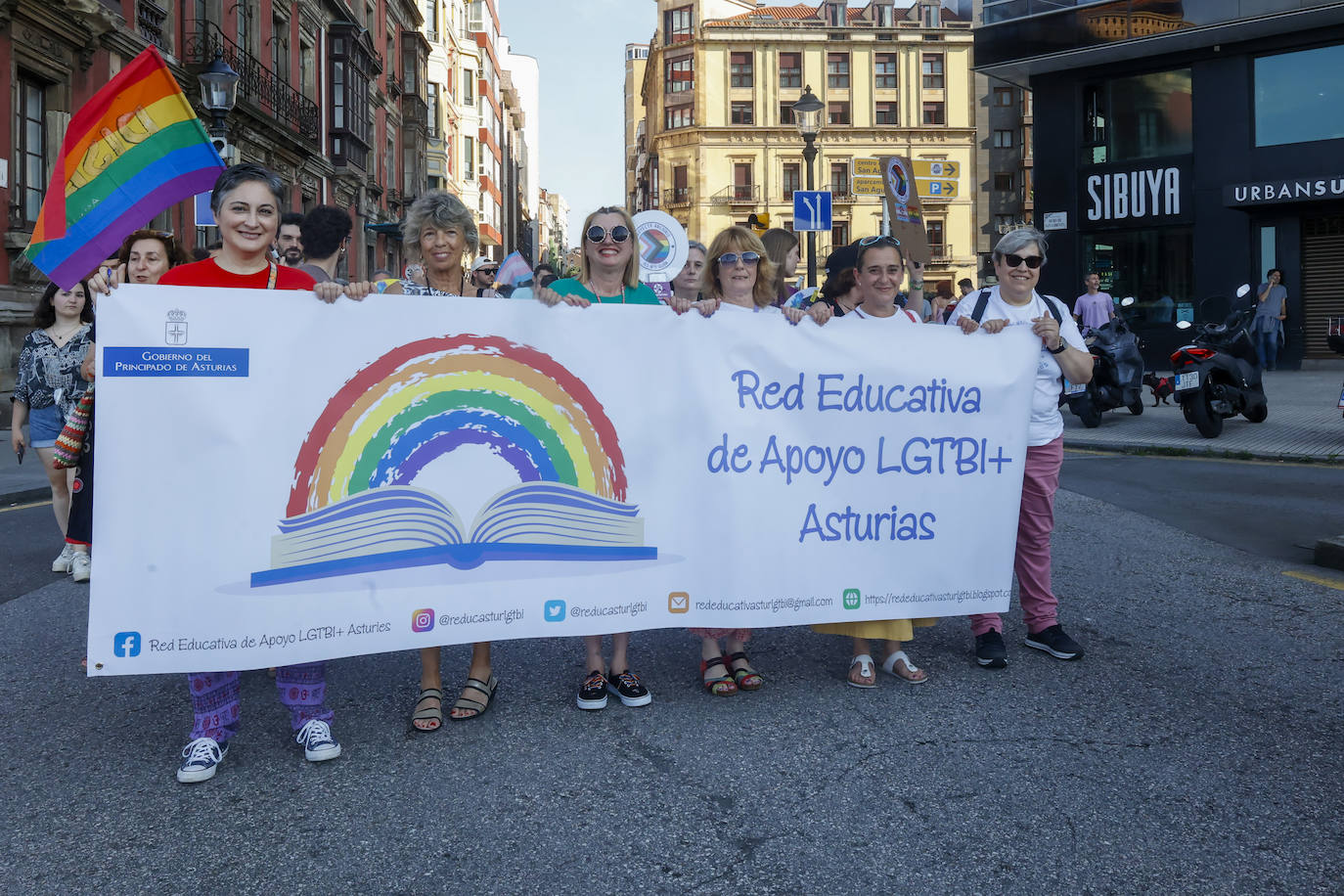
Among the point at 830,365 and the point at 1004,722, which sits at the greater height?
the point at 830,365

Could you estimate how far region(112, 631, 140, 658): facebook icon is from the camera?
347 cm

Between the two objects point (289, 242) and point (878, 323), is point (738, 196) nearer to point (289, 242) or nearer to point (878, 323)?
point (289, 242)

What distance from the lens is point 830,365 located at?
14.5 ft

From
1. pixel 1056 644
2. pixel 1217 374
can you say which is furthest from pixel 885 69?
pixel 1056 644

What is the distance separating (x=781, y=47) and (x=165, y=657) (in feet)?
217

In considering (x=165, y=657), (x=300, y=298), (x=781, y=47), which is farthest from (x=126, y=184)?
(x=781, y=47)

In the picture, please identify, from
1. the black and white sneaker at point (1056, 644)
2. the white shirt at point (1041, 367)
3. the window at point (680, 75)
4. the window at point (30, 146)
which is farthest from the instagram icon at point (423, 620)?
the window at point (680, 75)

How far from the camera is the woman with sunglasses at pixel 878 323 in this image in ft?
14.4

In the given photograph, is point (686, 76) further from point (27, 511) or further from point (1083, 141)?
point (27, 511)

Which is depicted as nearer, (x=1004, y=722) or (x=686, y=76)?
(x=1004, y=722)

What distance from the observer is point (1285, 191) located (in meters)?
22.2

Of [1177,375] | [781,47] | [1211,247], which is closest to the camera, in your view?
[1177,375]

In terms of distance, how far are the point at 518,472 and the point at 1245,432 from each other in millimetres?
10967

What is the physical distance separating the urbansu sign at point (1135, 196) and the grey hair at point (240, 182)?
2378 cm
